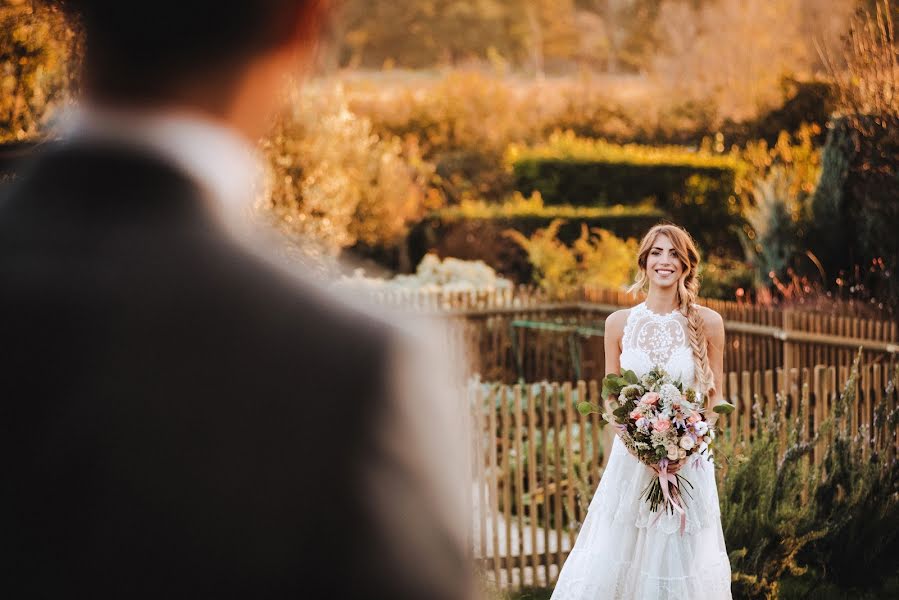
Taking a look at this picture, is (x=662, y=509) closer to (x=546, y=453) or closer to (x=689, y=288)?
(x=689, y=288)

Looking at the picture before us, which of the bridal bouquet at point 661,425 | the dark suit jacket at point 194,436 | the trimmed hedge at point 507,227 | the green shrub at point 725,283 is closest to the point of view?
the dark suit jacket at point 194,436

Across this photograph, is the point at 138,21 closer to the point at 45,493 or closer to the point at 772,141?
the point at 45,493

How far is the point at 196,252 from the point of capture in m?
0.83

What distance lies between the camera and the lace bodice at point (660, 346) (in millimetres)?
4816

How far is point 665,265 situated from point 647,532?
1080mm

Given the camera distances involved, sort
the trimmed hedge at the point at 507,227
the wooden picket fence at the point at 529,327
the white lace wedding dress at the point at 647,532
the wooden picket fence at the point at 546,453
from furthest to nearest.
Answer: the trimmed hedge at the point at 507,227 < the wooden picket fence at the point at 529,327 < the wooden picket fence at the point at 546,453 < the white lace wedding dress at the point at 647,532

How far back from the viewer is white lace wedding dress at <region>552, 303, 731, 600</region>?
4609mm

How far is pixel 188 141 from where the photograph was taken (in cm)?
87

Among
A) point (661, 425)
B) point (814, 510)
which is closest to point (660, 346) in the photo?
point (661, 425)

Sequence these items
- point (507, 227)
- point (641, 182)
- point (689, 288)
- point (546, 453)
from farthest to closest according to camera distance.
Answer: point (641, 182)
point (507, 227)
point (546, 453)
point (689, 288)

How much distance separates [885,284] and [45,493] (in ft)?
34.8

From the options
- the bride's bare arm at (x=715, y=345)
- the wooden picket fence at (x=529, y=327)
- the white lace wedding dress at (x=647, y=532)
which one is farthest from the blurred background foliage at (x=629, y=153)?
the bride's bare arm at (x=715, y=345)

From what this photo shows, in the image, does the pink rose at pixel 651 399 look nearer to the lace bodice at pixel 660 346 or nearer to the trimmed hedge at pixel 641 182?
the lace bodice at pixel 660 346

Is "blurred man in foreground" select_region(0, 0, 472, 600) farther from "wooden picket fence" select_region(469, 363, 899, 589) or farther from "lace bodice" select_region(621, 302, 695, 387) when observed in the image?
"wooden picket fence" select_region(469, 363, 899, 589)
